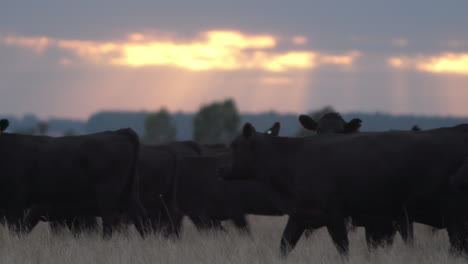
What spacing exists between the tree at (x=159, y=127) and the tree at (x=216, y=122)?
48.9 ft

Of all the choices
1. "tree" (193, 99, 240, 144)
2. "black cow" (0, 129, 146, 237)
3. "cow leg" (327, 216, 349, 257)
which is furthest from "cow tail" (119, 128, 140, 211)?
"tree" (193, 99, 240, 144)

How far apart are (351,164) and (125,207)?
14.3 ft

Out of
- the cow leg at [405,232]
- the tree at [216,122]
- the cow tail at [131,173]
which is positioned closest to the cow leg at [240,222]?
the cow tail at [131,173]

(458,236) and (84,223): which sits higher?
(458,236)

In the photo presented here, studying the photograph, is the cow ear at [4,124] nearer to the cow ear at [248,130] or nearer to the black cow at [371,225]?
the cow ear at [248,130]

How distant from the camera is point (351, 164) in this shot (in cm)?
836

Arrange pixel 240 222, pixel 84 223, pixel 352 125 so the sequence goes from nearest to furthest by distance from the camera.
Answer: pixel 352 125 < pixel 84 223 < pixel 240 222

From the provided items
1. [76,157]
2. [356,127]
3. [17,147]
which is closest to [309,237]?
[356,127]

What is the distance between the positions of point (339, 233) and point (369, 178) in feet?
2.42

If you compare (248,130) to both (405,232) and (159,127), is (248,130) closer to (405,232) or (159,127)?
(405,232)

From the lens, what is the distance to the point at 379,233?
31.1 ft

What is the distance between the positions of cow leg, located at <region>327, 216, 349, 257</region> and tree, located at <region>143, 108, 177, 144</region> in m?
104

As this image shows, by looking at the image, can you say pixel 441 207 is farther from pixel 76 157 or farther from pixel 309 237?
pixel 76 157

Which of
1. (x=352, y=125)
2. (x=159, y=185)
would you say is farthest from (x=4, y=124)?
(x=352, y=125)
